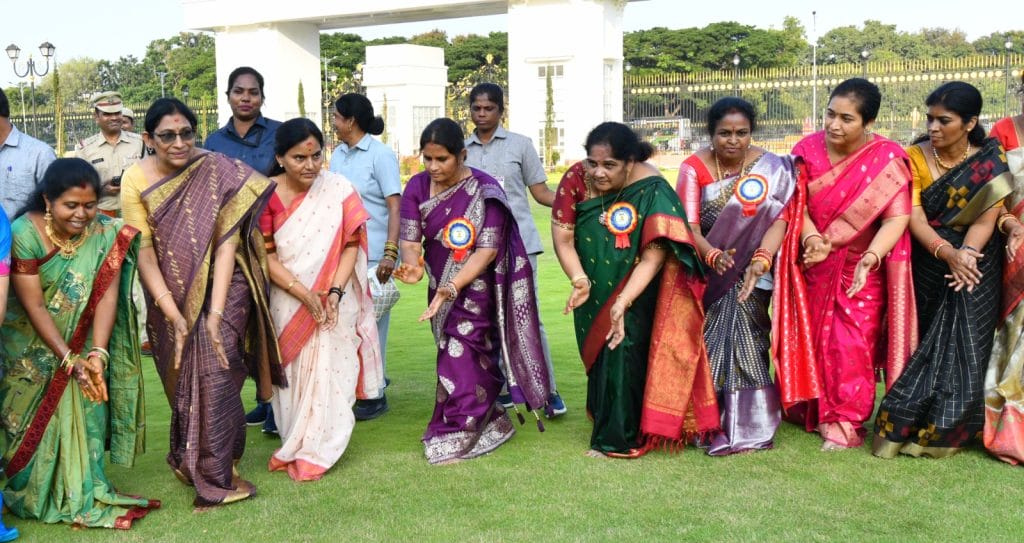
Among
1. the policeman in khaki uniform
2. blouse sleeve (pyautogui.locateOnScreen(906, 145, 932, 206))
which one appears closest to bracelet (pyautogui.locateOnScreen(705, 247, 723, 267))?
blouse sleeve (pyautogui.locateOnScreen(906, 145, 932, 206))

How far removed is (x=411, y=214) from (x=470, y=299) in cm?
47

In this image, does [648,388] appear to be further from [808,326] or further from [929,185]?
[929,185]

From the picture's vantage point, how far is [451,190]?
451cm

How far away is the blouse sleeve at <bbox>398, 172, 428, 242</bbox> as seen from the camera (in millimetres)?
4566

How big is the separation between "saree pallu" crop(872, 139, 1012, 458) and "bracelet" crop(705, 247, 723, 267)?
0.97 meters

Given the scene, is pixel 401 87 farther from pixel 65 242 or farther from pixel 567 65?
pixel 65 242

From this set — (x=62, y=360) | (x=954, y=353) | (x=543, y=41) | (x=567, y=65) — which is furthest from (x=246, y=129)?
(x=543, y=41)

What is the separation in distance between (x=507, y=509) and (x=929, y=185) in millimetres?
2369

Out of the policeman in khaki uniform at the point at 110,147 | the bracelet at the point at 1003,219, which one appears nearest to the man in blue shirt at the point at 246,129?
the policeman in khaki uniform at the point at 110,147

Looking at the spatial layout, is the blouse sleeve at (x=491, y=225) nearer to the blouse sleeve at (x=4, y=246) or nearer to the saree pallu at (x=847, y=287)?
the saree pallu at (x=847, y=287)

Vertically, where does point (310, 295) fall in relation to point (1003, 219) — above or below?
below

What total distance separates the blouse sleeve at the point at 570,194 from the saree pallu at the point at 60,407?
1.78 meters

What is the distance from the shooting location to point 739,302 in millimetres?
4594

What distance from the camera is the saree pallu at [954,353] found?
4266 mm
